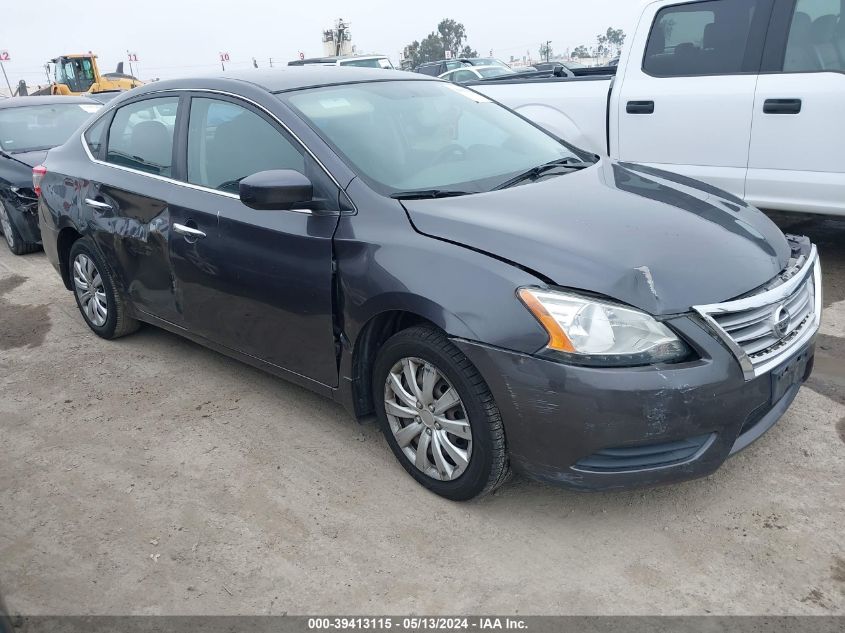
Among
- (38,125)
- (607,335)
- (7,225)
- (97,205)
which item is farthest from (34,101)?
(607,335)

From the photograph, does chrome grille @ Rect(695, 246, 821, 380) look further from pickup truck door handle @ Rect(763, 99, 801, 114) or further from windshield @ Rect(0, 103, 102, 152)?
windshield @ Rect(0, 103, 102, 152)

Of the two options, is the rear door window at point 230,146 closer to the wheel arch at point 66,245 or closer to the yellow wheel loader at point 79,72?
the wheel arch at point 66,245

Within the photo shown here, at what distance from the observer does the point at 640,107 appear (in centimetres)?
583

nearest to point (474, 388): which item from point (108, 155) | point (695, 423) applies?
point (695, 423)

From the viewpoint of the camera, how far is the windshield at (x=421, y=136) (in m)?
3.27

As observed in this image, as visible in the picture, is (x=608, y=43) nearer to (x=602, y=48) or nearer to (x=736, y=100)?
(x=602, y=48)

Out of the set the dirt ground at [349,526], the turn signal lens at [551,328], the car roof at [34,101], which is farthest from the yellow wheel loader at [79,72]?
the turn signal lens at [551,328]

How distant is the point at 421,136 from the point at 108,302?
2432 mm

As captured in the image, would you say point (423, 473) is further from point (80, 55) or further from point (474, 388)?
Answer: point (80, 55)

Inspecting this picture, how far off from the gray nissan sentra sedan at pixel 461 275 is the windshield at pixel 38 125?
4.20 meters

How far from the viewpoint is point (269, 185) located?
306 cm

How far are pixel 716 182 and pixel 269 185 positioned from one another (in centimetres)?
376

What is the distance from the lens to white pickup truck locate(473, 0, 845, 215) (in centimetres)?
500

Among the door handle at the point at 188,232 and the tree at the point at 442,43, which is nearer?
the door handle at the point at 188,232
